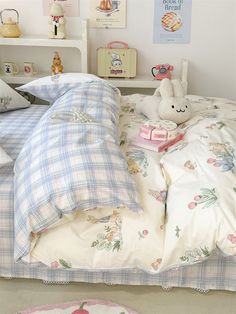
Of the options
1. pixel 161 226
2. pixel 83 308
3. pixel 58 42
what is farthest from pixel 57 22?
pixel 83 308

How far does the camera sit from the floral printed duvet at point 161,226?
4.97 ft

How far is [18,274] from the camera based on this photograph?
1728 millimetres

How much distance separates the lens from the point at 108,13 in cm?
305

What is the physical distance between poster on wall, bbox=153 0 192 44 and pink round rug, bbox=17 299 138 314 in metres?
2.00

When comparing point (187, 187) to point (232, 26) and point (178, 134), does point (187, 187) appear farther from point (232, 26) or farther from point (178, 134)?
point (232, 26)

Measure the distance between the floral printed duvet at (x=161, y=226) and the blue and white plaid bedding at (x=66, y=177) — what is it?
6 centimetres

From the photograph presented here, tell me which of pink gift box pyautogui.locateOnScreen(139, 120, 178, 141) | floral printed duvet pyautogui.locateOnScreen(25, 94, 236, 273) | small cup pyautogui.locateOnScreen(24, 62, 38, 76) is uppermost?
small cup pyautogui.locateOnScreen(24, 62, 38, 76)

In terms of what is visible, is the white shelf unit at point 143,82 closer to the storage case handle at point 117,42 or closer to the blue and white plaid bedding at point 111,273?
the storage case handle at point 117,42

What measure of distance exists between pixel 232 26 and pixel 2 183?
6.73 feet

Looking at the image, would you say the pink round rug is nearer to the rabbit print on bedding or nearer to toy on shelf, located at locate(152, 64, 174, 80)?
the rabbit print on bedding

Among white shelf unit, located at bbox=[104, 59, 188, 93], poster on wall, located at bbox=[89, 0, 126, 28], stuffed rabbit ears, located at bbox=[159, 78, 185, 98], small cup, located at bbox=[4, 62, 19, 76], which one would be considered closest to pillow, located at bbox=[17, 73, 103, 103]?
stuffed rabbit ears, located at bbox=[159, 78, 185, 98]

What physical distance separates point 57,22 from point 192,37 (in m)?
0.91

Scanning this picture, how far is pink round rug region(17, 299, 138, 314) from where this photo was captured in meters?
1.61

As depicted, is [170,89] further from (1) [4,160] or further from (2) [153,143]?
(1) [4,160]
